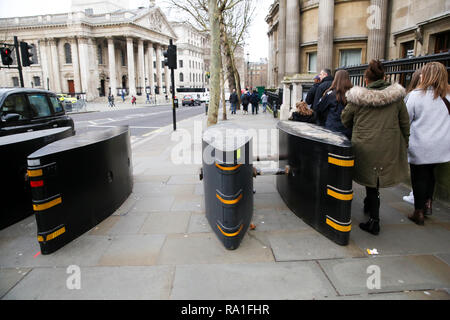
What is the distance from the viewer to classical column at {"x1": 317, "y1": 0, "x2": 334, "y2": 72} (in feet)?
57.6

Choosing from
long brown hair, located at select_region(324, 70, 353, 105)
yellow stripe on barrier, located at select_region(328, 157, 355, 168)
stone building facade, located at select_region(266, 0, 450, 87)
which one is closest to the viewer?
yellow stripe on barrier, located at select_region(328, 157, 355, 168)

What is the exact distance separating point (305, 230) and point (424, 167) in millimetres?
1712

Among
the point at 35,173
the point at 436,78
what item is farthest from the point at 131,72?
the point at 436,78

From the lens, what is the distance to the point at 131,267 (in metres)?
3.25

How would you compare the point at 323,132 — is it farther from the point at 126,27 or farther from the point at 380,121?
the point at 126,27

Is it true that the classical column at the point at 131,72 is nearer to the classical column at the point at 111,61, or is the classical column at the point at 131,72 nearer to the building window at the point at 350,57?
the classical column at the point at 111,61

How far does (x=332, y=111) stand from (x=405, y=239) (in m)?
2.04

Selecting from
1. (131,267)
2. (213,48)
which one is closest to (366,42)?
(213,48)

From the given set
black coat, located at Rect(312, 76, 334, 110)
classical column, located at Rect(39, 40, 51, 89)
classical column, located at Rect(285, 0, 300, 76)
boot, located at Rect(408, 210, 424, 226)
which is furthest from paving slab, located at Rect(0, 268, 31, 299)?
classical column, located at Rect(39, 40, 51, 89)

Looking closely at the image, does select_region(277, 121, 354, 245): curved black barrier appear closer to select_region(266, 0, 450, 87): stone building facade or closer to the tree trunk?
the tree trunk

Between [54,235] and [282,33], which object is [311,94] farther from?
[282,33]

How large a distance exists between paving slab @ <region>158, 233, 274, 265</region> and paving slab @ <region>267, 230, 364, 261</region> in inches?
6.4

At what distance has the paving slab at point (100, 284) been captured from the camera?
9.11ft

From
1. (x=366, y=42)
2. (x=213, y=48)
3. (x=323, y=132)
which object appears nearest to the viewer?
(x=323, y=132)
